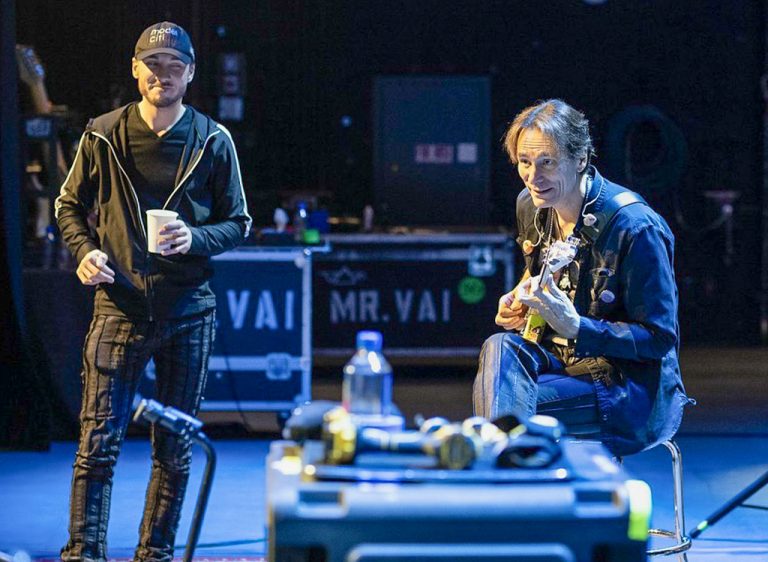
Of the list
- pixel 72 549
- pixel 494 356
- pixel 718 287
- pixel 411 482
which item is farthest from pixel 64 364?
pixel 718 287

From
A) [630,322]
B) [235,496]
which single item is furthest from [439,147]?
[630,322]

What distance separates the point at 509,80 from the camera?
10.3 metres

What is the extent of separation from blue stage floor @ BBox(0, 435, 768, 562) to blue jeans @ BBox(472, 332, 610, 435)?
1273mm

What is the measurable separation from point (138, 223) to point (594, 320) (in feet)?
4.45

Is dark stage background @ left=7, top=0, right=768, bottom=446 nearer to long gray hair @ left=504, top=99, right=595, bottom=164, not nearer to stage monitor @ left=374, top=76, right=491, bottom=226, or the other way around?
stage monitor @ left=374, top=76, right=491, bottom=226

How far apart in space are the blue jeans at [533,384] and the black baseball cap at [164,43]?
4.06 feet

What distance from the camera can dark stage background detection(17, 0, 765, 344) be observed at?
33.2 ft

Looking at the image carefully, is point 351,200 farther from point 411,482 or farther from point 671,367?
point 411,482

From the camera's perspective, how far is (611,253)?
3359mm

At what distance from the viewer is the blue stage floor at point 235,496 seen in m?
4.54

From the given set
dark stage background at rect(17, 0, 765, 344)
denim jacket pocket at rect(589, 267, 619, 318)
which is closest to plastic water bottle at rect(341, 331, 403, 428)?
denim jacket pocket at rect(589, 267, 619, 318)

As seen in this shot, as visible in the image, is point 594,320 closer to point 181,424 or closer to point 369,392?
point 369,392

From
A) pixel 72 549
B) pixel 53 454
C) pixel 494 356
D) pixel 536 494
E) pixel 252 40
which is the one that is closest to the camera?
pixel 536 494

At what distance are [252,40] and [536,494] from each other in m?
8.49
